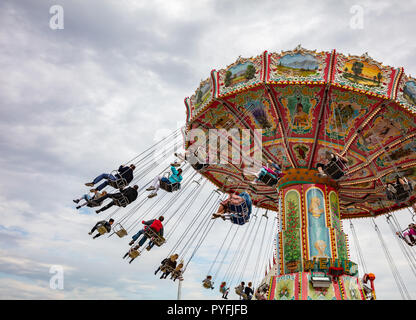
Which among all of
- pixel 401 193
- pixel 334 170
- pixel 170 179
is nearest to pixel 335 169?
pixel 334 170

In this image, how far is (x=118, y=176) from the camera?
9742mm

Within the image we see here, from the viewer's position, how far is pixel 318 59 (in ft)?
32.4

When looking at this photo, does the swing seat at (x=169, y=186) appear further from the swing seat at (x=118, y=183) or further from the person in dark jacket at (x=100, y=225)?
the person in dark jacket at (x=100, y=225)

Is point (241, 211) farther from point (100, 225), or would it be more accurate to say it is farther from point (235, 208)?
point (100, 225)

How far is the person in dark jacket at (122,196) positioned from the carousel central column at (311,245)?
189 inches

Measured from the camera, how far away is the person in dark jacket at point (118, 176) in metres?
9.60

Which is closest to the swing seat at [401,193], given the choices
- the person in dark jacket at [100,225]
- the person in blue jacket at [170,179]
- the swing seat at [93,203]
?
the person in blue jacket at [170,179]

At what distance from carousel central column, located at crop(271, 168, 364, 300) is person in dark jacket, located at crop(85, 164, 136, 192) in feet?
16.6

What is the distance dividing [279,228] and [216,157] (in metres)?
3.49

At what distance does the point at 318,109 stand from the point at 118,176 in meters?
6.08

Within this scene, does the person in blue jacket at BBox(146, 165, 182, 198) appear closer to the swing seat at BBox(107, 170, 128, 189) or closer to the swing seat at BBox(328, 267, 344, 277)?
the swing seat at BBox(107, 170, 128, 189)
